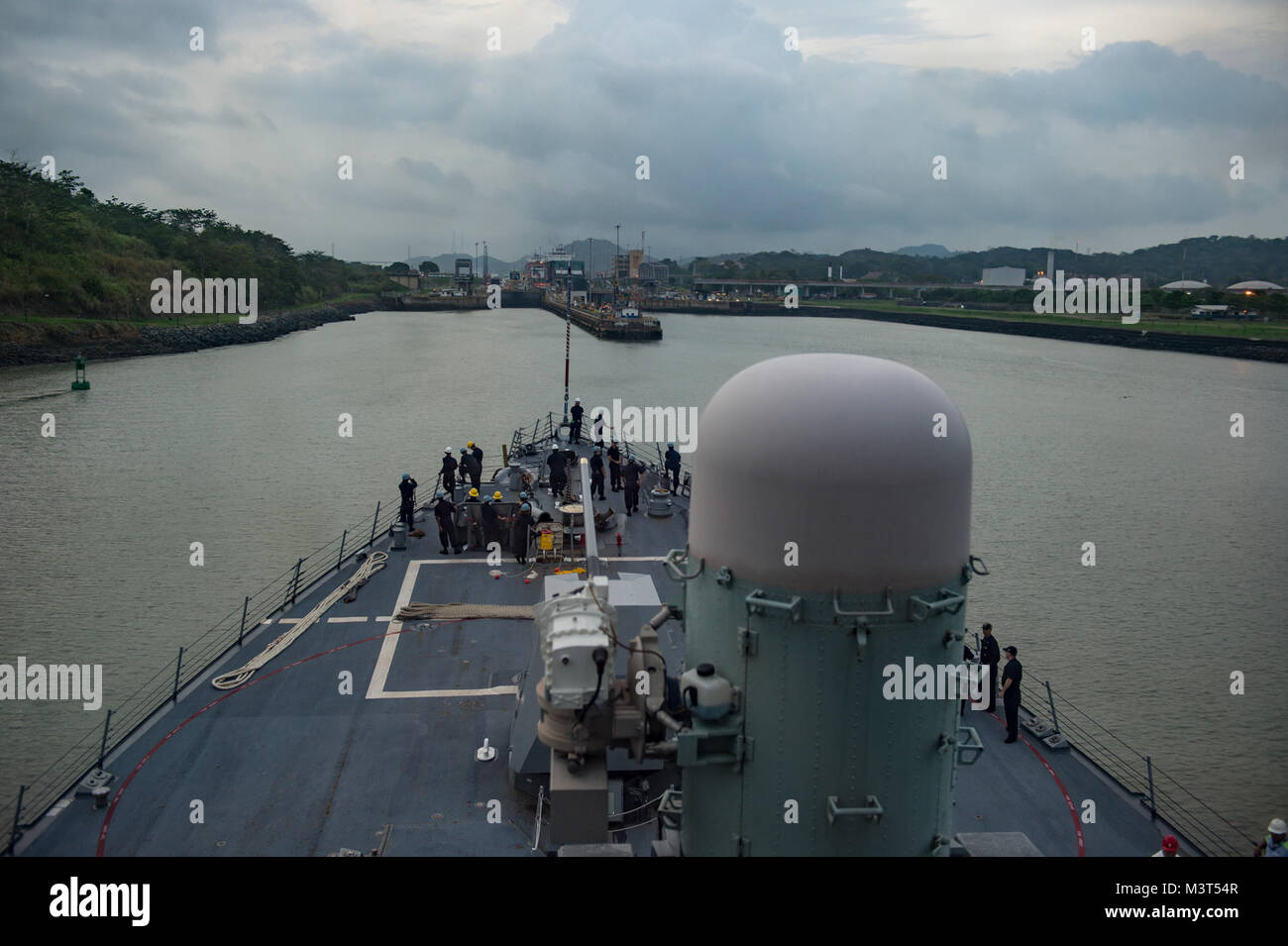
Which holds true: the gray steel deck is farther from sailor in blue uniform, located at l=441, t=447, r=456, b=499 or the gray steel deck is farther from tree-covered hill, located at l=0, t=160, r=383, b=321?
tree-covered hill, located at l=0, t=160, r=383, b=321

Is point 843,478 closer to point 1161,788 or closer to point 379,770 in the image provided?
point 379,770

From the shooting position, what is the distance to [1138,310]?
120 m

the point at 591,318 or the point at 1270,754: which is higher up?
the point at 591,318

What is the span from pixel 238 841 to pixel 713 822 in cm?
617

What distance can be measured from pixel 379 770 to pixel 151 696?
714cm

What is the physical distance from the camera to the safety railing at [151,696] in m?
12.2

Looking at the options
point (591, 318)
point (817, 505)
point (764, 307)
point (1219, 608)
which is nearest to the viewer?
point (817, 505)

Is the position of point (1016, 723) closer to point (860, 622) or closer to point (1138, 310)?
point (860, 622)

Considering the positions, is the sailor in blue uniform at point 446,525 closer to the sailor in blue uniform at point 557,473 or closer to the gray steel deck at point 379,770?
the sailor in blue uniform at point 557,473

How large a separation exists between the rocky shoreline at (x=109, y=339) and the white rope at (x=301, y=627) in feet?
206

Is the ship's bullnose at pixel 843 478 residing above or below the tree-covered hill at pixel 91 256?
below

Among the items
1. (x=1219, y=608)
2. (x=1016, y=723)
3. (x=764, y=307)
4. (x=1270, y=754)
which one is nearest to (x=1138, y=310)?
(x=764, y=307)

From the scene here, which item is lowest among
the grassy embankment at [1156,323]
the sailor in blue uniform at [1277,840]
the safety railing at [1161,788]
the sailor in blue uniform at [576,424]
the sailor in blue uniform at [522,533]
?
the safety railing at [1161,788]

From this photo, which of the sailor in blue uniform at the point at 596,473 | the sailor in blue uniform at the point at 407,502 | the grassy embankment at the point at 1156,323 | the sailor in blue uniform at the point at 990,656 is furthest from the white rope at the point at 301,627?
the grassy embankment at the point at 1156,323
